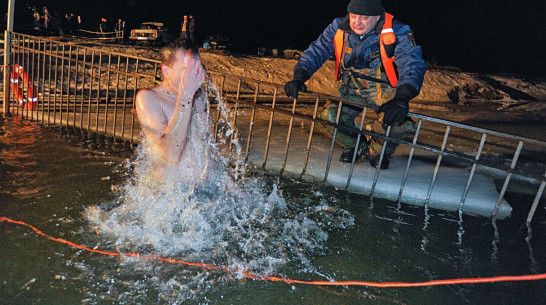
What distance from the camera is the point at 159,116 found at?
3.66 meters

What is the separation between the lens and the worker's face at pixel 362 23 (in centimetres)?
502

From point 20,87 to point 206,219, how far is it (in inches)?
229

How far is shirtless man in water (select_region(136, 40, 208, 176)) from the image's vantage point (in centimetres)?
346

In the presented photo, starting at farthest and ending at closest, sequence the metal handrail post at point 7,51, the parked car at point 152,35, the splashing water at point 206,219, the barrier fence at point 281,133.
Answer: the parked car at point 152,35
the metal handrail post at point 7,51
the barrier fence at point 281,133
the splashing water at point 206,219

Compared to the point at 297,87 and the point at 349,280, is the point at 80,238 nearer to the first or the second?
the point at 349,280

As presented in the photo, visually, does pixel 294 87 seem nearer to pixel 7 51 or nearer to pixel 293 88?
pixel 293 88

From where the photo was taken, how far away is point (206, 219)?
3.93 metres

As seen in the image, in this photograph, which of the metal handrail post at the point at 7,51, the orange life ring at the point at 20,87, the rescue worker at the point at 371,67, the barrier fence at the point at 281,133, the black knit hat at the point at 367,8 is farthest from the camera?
the orange life ring at the point at 20,87

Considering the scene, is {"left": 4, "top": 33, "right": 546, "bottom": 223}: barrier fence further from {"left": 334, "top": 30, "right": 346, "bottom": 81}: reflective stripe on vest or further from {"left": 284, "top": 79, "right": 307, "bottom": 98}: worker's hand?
{"left": 334, "top": 30, "right": 346, "bottom": 81}: reflective stripe on vest

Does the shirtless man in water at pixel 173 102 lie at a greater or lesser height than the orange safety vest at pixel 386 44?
lesser

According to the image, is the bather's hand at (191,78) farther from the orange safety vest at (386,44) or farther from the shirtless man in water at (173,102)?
the orange safety vest at (386,44)

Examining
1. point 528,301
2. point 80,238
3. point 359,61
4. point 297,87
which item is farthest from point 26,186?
point 528,301

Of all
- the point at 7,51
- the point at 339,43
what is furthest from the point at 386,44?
the point at 7,51

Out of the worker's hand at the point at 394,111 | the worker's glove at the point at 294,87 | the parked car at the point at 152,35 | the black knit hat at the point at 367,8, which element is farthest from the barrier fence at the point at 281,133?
the parked car at the point at 152,35
